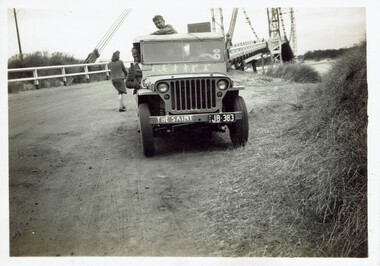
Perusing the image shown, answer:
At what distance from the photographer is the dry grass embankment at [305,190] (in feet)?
9.29

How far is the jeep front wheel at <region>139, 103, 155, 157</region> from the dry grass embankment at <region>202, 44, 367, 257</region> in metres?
0.85

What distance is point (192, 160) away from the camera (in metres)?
4.42

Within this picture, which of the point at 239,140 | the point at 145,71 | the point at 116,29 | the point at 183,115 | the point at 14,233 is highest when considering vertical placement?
the point at 116,29

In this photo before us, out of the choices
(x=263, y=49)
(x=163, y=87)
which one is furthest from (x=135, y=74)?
(x=263, y=49)

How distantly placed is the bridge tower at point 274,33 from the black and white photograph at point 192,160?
89mm

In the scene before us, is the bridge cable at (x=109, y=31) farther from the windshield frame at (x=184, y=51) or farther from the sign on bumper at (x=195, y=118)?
the sign on bumper at (x=195, y=118)

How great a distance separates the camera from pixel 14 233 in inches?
127

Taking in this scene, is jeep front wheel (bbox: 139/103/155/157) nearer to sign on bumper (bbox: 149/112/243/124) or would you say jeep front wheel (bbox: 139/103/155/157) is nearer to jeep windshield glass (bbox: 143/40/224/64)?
sign on bumper (bbox: 149/112/243/124)

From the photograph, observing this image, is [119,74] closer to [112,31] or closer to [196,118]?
[112,31]

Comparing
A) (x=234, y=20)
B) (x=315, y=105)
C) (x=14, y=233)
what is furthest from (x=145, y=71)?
(x=14, y=233)

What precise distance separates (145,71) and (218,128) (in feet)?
4.11

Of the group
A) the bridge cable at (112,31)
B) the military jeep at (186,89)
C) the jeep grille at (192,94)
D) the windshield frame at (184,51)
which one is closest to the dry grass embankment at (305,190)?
the military jeep at (186,89)

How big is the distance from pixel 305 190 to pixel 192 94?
187 cm
